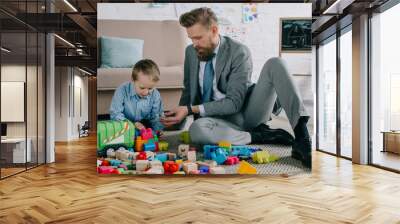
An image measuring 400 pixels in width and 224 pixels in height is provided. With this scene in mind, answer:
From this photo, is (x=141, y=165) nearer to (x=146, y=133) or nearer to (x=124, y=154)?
(x=124, y=154)

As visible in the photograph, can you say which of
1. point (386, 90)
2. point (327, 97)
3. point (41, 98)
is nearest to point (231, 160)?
point (386, 90)

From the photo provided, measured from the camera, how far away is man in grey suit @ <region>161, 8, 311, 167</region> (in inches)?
247

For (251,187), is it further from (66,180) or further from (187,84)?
(66,180)

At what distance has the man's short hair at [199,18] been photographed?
6.33 metres

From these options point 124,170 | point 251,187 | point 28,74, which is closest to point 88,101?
point 28,74

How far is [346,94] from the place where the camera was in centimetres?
877

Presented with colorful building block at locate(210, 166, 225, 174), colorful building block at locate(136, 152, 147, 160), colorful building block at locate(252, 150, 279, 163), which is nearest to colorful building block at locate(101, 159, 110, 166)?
colorful building block at locate(136, 152, 147, 160)

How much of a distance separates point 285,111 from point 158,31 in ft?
8.06

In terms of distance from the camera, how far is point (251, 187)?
17.9ft

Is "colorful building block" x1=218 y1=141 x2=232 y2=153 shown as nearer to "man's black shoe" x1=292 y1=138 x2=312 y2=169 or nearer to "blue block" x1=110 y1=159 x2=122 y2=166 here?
"man's black shoe" x1=292 y1=138 x2=312 y2=169

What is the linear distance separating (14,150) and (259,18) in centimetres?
473

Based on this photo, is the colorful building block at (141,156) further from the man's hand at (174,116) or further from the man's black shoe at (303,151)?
the man's black shoe at (303,151)

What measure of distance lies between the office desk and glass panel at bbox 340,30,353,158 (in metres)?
6.63

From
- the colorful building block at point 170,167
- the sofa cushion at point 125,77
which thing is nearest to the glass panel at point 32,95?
the sofa cushion at point 125,77
